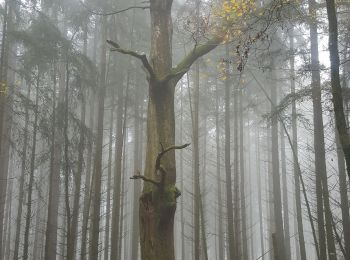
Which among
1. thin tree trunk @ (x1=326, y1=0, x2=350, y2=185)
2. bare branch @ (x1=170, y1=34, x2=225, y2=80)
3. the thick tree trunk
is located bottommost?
the thick tree trunk

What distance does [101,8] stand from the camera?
13609 millimetres

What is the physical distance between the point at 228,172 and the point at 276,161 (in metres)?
3.56

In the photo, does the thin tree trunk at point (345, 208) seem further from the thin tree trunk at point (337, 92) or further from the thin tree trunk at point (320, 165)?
the thin tree trunk at point (337, 92)

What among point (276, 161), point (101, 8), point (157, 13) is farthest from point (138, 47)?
point (157, 13)

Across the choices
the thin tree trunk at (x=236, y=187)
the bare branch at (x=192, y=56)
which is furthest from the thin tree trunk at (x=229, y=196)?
the bare branch at (x=192, y=56)

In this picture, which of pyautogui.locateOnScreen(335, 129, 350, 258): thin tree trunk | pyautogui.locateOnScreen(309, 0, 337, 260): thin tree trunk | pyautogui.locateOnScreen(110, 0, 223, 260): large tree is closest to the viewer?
pyautogui.locateOnScreen(110, 0, 223, 260): large tree

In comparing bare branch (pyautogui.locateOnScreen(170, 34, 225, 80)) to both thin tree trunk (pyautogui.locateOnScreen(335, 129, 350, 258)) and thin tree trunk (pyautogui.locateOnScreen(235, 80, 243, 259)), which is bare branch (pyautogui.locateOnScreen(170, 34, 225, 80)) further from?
thin tree trunk (pyautogui.locateOnScreen(235, 80, 243, 259))

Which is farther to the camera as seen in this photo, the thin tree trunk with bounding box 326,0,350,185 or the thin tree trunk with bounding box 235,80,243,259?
the thin tree trunk with bounding box 235,80,243,259

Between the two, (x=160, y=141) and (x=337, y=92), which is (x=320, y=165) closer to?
(x=160, y=141)

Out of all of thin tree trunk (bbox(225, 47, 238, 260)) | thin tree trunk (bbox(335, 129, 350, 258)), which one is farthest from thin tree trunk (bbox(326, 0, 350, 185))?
thin tree trunk (bbox(225, 47, 238, 260))

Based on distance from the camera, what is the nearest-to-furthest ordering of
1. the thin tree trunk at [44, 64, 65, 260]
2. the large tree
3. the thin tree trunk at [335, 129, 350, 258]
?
1. the large tree
2. the thin tree trunk at [335, 129, 350, 258]
3. the thin tree trunk at [44, 64, 65, 260]

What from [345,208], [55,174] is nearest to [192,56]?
[345,208]

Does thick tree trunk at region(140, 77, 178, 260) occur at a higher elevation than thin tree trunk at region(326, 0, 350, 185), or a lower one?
lower

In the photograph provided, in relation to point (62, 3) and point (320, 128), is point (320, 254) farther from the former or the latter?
point (62, 3)
